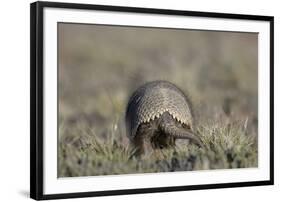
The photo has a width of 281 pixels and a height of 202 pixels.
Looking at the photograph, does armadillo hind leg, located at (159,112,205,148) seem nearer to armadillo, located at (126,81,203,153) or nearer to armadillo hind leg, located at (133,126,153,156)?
armadillo, located at (126,81,203,153)

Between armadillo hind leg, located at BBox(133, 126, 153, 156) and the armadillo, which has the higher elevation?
the armadillo

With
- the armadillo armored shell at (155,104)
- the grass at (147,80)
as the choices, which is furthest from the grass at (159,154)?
the armadillo armored shell at (155,104)

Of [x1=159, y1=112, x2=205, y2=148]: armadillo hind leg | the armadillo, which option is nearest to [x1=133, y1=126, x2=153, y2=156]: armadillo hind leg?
the armadillo

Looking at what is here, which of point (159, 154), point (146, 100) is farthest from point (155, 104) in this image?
point (159, 154)

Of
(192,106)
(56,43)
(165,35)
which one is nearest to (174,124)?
(192,106)

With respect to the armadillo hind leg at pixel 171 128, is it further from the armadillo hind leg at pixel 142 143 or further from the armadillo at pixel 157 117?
the armadillo hind leg at pixel 142 143

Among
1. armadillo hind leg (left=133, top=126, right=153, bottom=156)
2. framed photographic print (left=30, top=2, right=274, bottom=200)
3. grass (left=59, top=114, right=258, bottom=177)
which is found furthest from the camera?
armadillo hind leg (left=133, top=126, right=153, bottom=156)

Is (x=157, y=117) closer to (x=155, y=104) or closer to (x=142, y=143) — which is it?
(x=155, y=104)
